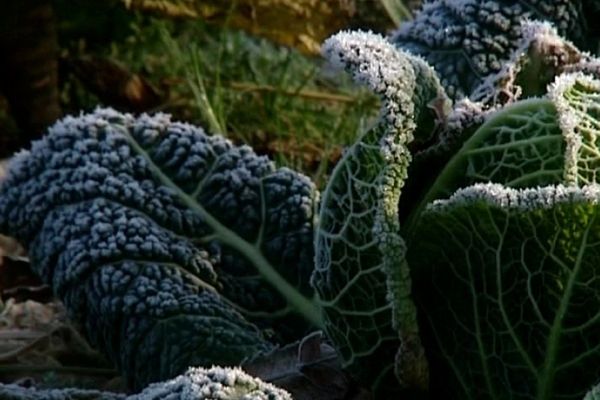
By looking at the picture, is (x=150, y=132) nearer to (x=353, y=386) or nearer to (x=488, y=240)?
→ (x=353, y=386)

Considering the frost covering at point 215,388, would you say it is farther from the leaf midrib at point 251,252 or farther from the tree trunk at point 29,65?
the tree trunk at point 29,65

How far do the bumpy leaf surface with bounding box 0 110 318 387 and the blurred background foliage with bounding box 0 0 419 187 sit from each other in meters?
0.79

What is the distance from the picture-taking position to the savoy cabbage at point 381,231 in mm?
1458

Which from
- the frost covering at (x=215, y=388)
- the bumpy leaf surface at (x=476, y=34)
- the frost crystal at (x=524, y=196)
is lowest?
the frost covering at (x=215, y=388)

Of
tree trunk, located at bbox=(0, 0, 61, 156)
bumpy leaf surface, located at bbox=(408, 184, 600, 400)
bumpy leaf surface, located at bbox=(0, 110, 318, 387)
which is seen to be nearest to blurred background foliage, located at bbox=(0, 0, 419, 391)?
tree trunk, located at bbox=(0, 0, 61, 156)

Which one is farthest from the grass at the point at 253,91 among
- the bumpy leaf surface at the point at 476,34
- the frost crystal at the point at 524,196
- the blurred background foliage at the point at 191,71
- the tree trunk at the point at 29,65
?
the frost crystal at the point at 524,196

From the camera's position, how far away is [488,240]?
4.79 ft

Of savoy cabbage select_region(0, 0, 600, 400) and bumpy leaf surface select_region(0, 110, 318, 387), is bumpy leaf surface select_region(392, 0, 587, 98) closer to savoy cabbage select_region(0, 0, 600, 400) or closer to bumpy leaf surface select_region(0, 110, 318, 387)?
savoy cabbage select_region(0, 0, 600, 400)

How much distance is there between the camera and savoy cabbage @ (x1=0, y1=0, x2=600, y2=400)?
4.78 ft

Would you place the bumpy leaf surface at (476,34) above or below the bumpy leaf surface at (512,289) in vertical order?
above

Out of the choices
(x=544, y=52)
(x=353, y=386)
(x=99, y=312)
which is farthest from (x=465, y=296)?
(x=99, y=312)

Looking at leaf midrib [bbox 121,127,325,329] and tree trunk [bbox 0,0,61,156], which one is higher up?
tree trunk [bbox 0,0,61,156]

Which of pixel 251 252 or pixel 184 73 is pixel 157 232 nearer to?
pixel 251 252

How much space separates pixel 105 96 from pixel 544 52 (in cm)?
188
